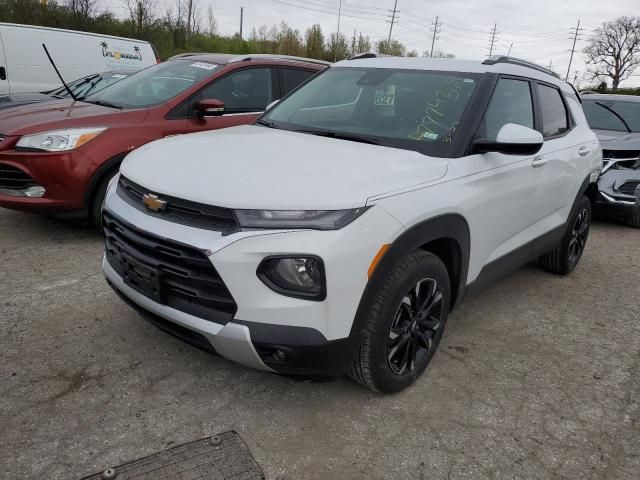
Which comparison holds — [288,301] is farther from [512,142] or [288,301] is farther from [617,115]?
[617,115]

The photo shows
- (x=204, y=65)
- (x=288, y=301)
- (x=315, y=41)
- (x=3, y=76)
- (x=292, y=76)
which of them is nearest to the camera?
(x=288, y=301)

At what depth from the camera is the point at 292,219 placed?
6.84ft

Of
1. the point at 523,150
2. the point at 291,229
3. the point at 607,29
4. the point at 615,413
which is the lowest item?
the point at 615,413

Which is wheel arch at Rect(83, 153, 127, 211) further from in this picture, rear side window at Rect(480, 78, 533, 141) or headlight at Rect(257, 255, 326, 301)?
rear side window at Rect(480, 78, 533, 141)

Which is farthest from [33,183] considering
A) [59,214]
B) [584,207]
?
[584,207]

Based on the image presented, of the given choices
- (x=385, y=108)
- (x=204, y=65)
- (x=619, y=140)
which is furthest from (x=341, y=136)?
(x=619, y=140)

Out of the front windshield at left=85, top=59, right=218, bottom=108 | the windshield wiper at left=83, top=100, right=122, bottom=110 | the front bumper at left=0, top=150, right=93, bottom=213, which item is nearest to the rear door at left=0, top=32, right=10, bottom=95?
the front windshield at left=85, top=59, right=218, bottom=108

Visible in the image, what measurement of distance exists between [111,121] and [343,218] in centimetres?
308

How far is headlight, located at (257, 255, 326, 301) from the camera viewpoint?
2051 mm

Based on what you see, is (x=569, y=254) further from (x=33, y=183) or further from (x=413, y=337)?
(x=33, y=183)

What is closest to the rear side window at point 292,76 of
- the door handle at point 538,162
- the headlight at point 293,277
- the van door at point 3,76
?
the door handle at point 538,162

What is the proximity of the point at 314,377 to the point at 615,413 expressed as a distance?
1629mm

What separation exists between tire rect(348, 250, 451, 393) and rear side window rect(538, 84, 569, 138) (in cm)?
170

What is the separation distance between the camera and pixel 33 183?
162 inches
